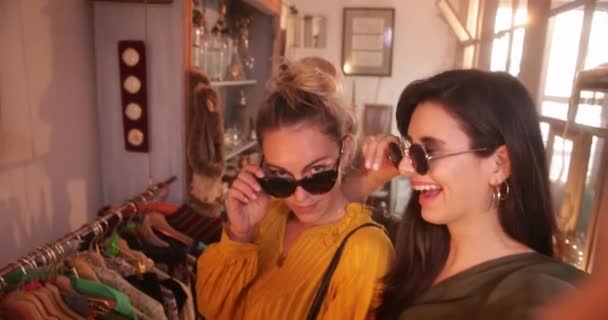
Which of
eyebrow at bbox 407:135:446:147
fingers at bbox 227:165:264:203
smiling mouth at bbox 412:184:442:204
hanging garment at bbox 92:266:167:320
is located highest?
eyebrow at bbox 407:135:446:147

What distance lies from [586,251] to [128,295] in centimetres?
118

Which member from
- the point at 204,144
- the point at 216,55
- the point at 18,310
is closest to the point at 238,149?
the point at 216,55

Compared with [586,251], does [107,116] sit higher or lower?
higher

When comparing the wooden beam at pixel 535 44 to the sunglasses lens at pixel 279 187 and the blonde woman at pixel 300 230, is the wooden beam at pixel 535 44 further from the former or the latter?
the sunglasses lens at pixel 279 187

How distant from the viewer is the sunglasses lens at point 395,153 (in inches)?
37.0

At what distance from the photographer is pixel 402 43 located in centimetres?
410

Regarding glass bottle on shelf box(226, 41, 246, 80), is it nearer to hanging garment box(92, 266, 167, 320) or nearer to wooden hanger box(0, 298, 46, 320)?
hanging garment box(92, 266, 167, 320)

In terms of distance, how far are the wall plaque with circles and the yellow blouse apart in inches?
33.0

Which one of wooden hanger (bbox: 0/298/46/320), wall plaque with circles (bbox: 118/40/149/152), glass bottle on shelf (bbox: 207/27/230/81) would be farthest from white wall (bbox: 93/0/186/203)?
wooden hanger (bbox: 0/298/46/320)

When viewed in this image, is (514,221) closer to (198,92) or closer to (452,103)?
(452,103)

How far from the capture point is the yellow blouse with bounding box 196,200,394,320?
0.89 metres

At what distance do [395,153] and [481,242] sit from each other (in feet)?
0.85

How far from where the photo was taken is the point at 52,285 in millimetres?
1007

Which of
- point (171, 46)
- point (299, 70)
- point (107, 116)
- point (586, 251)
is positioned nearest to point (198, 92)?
point (171, 46)
